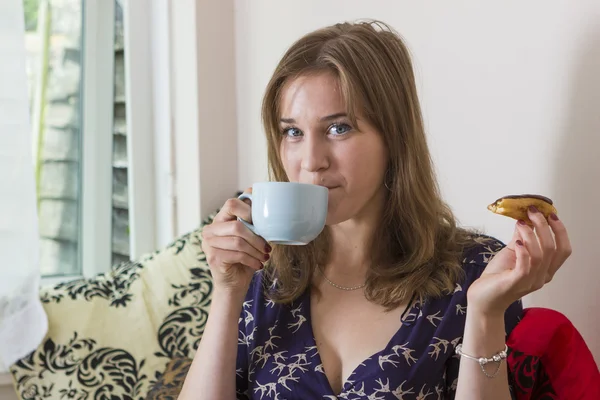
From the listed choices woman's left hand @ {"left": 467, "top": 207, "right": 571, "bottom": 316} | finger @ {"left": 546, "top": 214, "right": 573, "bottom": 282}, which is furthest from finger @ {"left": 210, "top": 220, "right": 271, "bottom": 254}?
finger @ {"left": 546, "top": 214, "right": 573, "bottom": 282}

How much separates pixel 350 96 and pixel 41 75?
4.57ft

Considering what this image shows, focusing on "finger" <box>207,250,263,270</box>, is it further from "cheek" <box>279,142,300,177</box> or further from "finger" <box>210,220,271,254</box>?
"cheek" <box>279,142,300,177</box>

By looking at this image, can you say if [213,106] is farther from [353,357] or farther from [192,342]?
[353,357]

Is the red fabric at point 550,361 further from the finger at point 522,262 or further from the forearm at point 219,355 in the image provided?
the forearm at point 219,355

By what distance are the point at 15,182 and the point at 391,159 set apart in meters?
1.00

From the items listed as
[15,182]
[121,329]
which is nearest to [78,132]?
[15,182]

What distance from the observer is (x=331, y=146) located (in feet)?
4.03

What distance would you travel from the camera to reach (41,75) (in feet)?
7.39

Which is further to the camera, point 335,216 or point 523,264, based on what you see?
point 335,216

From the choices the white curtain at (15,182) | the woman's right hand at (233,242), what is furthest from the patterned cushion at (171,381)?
the woman's right hand at (233,242)

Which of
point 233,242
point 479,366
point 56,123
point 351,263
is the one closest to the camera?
point 479,366

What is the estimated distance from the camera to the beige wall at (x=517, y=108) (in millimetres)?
1223

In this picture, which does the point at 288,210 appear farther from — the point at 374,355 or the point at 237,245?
the point at 374,355

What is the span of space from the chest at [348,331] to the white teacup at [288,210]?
0.30 meters
